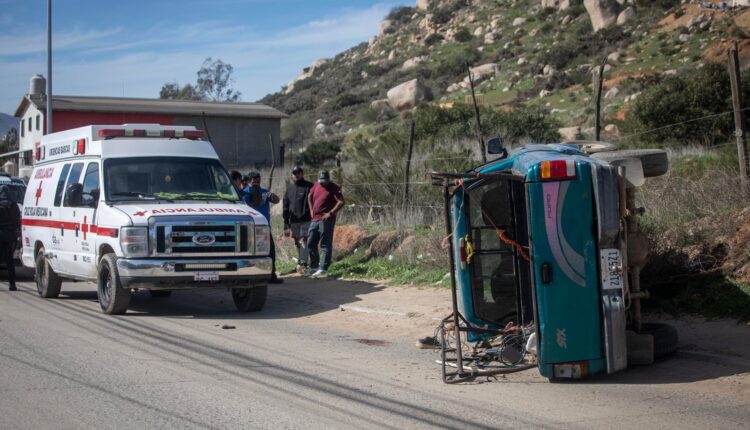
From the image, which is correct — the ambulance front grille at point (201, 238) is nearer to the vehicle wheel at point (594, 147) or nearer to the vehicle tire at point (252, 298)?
the vehicle tire at point (252, 298)

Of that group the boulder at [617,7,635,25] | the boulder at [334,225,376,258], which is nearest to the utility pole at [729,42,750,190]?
the boulder at [334,225,376,258]

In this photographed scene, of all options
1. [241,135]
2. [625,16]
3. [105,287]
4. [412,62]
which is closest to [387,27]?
[412,62]

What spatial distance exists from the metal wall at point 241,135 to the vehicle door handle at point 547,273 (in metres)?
42.4

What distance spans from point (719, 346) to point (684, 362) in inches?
23.2

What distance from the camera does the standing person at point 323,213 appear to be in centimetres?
1552

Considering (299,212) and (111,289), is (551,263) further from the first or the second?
(299,212)

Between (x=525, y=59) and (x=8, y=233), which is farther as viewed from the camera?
(x=525, y=59)

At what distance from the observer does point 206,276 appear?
1186cm

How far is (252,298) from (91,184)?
120 inches

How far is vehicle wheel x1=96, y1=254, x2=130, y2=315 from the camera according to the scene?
1190 centimetres

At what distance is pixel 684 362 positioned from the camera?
8.32m

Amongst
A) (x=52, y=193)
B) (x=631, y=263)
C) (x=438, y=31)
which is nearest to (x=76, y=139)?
(x=52, y=193)

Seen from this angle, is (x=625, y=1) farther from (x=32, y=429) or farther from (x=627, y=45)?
(x=32, y=429)

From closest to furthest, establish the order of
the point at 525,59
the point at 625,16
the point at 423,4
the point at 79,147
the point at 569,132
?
the point at 79,147, the point at 569,132, the point at 625,16, the point at 525,59, the point at 423,4
